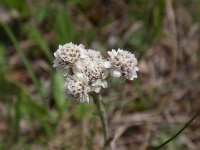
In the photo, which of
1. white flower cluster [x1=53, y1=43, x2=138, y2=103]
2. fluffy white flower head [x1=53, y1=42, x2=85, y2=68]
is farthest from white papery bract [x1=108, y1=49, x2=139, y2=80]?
fluffy white flower head [x1=53, y1=42, x2=85, y2=68]

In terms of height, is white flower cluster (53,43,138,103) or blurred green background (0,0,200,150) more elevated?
blurred green background (0,0,200,150)

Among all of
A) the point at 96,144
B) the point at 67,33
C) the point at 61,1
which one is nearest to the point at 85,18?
the point at 61,1

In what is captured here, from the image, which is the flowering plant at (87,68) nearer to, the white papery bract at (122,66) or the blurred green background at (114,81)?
the white papery bract at (122,66)

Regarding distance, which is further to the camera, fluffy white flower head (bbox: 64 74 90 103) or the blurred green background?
the blurred green background

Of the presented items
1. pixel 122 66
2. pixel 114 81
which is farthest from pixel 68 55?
pixel 114 81

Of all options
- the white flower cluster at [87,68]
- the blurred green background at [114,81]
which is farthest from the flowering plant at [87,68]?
→ the blurred green background at [114,81]

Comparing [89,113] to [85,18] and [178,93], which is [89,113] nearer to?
[178,93]

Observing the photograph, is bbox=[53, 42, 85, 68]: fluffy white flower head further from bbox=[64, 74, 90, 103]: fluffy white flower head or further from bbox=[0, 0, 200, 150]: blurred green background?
bbox=[0, 0, 200, 150]: blurred green background
